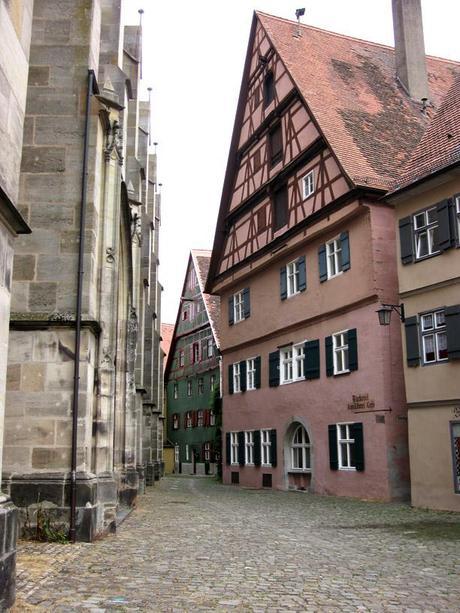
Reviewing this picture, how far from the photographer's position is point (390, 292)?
18.5m

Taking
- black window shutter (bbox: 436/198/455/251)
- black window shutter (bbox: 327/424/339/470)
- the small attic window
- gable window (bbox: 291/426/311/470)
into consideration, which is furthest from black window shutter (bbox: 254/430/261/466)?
the small attic window

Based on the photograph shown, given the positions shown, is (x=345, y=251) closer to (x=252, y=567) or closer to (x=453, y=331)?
(x=453, y=331)

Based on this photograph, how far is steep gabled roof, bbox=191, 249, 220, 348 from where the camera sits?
129 ft

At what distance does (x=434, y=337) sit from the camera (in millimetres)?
15867

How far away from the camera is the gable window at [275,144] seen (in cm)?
2447

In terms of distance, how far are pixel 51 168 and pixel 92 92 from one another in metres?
1.27

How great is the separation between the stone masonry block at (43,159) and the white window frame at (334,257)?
11268mm

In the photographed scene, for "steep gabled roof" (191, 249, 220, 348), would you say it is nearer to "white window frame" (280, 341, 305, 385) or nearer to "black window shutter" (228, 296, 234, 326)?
"black window shutter" (228, 296, 234, 326)

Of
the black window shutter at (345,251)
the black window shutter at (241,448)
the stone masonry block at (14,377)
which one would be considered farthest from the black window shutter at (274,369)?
the stone masonry block at (14,377)

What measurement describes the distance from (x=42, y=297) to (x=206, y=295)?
103 ft

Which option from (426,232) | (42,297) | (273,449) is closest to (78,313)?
(42,297)

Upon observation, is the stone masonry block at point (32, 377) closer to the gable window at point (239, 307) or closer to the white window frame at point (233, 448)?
the gable window at point (239, 307)

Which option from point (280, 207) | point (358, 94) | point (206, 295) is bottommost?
point (280, 207)

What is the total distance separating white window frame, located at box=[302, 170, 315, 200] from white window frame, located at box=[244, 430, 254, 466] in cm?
875
